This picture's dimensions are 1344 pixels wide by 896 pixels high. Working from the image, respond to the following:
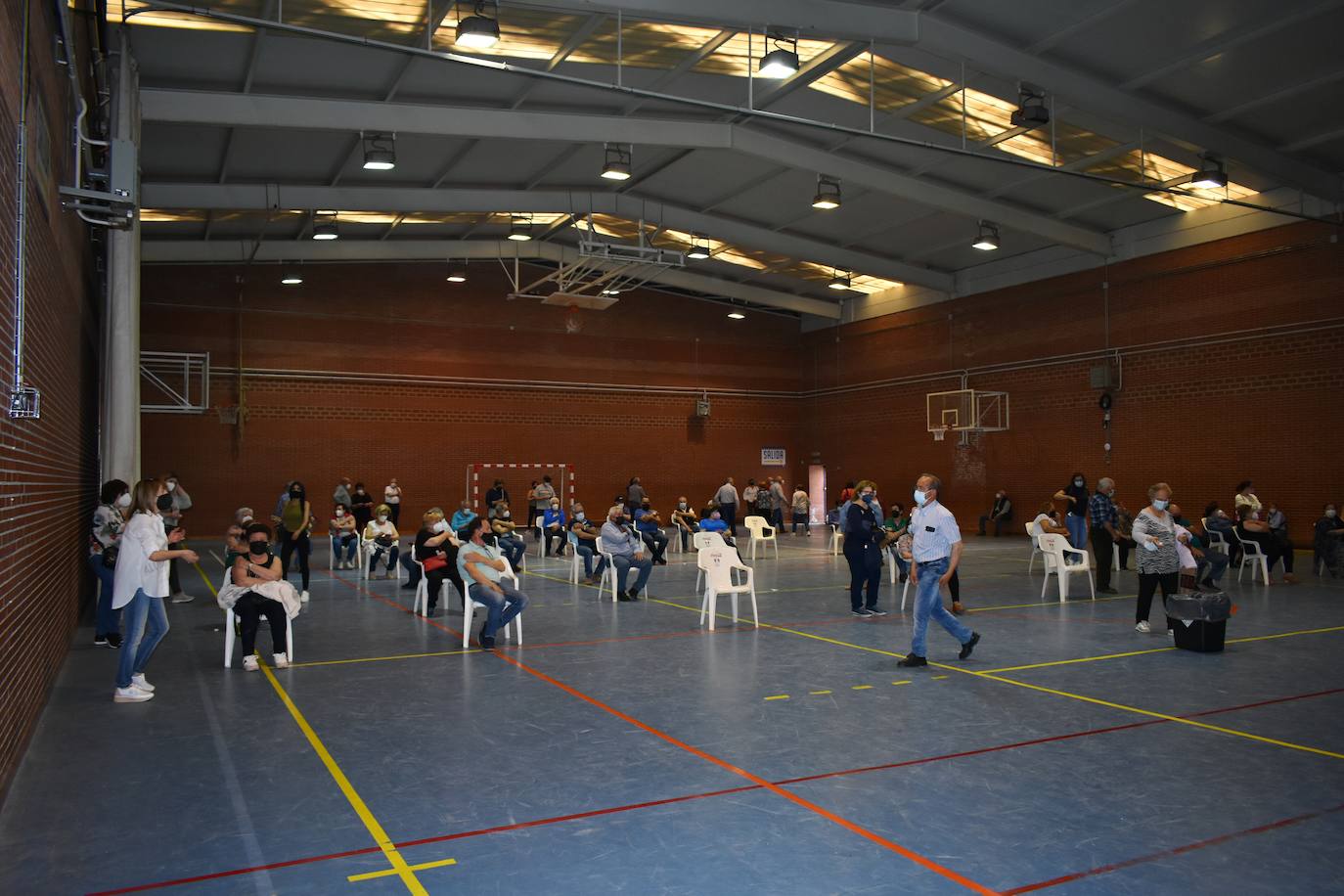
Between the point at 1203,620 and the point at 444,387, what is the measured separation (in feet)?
71.6

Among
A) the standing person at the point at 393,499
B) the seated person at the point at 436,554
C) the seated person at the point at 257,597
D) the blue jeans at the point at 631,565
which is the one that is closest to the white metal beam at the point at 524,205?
the standing person at the point at 393,499

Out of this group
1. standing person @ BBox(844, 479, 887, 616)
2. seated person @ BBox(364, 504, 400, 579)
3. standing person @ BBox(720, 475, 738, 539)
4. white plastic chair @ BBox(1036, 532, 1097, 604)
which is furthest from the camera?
standing person @ BBox(720, 475, 738, 539)

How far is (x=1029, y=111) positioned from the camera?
44.1ft

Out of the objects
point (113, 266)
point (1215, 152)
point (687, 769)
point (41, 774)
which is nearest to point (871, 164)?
point (1215, 152)

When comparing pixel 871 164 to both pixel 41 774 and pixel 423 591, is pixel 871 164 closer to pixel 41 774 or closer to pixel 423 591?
pixel 423 591

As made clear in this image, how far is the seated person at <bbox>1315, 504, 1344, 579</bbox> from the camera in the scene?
603 inches

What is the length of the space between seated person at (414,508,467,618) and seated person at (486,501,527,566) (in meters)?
2.89

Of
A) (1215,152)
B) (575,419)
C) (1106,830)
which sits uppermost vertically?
(1215,152)

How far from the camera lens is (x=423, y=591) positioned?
38.1ft

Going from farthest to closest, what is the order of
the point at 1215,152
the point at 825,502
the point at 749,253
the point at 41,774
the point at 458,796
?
the point at 825,502 → the point at 749,253 → the point at 1215,152 → the point at 41,774 → the point at 458,796

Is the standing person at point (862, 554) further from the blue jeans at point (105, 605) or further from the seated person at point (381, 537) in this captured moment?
the blue jeans at point (105, 605)

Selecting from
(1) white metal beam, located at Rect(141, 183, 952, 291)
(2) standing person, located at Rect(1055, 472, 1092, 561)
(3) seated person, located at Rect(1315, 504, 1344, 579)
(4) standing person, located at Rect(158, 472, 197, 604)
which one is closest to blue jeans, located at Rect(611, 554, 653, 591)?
(4) standing person, located at Rect(158, 472, 197, 604)

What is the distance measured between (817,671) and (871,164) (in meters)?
13.1

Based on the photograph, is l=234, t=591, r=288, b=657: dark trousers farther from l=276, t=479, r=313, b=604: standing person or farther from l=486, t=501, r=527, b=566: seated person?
l=486, t=501, r=527, b=566: seated person
